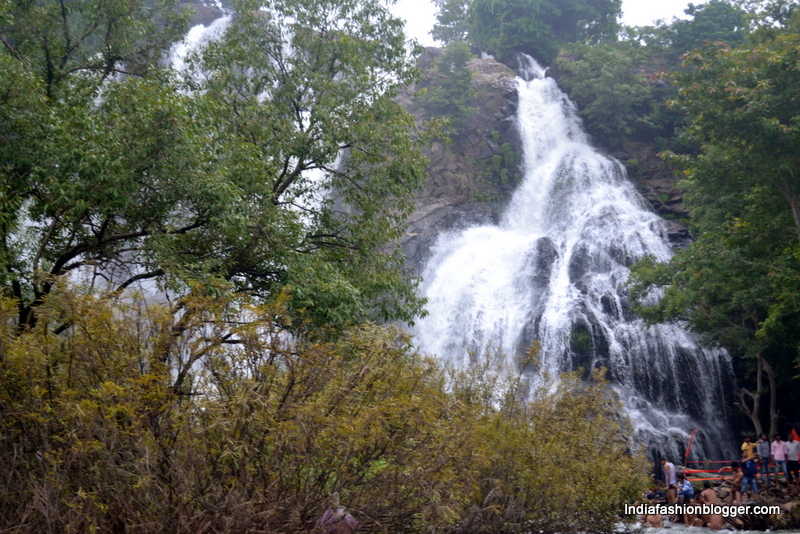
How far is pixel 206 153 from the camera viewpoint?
9.66m

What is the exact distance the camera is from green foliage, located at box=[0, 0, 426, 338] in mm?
8461

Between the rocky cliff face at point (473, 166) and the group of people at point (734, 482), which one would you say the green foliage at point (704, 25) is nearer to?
the rocky cliff face at point (473, 166)

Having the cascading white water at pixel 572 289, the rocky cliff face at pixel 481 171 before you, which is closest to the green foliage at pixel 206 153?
the cascading white water at pixel 572 289

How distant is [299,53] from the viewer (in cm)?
1378

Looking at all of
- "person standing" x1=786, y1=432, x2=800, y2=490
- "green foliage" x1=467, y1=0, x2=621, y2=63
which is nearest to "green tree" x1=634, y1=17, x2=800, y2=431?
"person standing" x1=786, y1=432, x2=800, y2=490

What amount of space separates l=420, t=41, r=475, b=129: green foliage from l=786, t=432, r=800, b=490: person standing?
26578 millimetres

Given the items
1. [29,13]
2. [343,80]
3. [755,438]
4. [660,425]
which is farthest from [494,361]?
[755,438]

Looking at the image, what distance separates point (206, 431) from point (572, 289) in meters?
22.8

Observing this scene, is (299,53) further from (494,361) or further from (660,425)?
(660,425)

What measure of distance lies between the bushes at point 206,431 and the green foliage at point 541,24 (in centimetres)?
4246

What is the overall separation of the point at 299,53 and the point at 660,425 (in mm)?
15896

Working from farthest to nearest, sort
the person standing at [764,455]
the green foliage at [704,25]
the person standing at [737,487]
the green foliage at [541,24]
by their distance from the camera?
1. the green foliage at [541,24]
2. the green foliage at [704,25]
3. the person standing at [764,455]
4. the person standing at [737,487]

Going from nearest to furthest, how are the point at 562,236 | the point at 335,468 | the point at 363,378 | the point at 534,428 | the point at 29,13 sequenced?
the point at 335,468 < the point at 363,378 < the point at 534,428 < the point at 29,13 < the point at 562,236

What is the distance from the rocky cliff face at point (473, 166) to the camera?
34.1 metres
